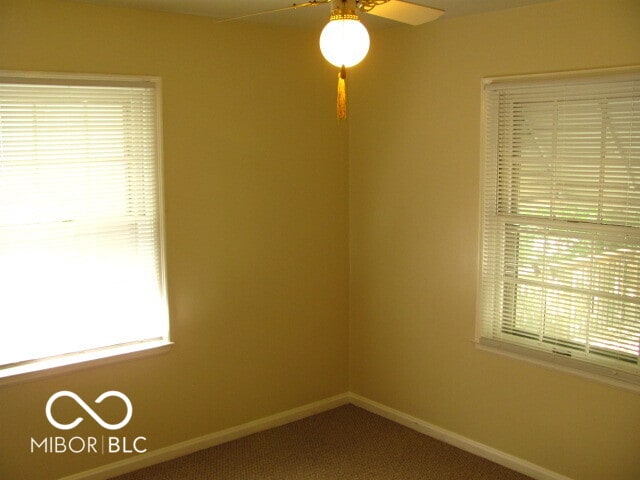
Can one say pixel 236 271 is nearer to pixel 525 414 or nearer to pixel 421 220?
pixel 421 220

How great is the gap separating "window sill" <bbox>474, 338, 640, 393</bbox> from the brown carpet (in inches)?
25.0

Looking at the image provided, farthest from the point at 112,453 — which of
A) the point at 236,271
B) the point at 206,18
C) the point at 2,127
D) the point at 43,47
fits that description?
the point at 206,18

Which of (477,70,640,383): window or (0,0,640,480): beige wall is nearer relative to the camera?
(477,70,640,383): window

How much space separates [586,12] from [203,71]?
1969 millimetres

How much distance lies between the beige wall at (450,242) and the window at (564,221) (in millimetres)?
101

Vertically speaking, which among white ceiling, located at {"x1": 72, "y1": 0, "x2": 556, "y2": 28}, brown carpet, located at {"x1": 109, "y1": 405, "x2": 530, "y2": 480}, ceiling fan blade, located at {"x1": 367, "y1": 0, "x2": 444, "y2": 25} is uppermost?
white ceiling, located at {"x1": 72, "y1": 0, "x2": 556, "y2": 28}

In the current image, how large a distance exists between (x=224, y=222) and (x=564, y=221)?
184cm

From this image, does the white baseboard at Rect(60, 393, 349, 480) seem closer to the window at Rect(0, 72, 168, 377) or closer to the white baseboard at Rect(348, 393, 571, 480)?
the white baseboard at Rect(348, 393, 571, 480)

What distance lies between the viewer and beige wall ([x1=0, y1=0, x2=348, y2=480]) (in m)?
3.58

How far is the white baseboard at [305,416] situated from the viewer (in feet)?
12.5

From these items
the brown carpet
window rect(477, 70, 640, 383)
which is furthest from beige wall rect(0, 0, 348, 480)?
window rect(477, 70, 640, 383)

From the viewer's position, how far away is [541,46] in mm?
3576

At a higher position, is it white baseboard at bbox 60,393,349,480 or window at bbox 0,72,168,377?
window at bbox 0,72,168,377

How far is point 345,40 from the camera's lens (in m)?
2.15
